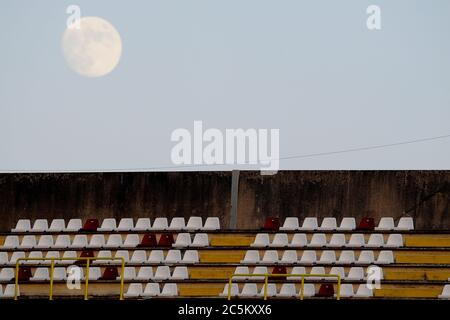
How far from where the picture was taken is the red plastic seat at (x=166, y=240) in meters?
37.9

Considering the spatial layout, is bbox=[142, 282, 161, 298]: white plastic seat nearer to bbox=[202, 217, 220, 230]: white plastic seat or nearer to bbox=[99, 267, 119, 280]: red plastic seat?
bbox=[99, 267, 119, 280]: red plastic seat

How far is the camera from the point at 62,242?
38688 millimetres

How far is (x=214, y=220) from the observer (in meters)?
38.7

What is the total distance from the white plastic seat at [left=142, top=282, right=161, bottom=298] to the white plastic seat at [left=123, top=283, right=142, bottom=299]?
138mm

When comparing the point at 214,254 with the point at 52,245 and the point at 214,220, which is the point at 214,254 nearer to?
the point at 214,220

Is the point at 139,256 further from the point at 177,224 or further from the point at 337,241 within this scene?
the point at 337,241

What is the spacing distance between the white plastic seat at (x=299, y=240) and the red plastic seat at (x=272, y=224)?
932mm

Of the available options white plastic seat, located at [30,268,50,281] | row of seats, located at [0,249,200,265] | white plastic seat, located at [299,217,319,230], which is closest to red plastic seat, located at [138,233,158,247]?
row of seats, located at [0,249,200,265]

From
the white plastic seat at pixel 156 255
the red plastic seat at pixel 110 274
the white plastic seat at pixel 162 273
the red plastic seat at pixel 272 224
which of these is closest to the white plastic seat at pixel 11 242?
the red plastic seat at pixel 110 274

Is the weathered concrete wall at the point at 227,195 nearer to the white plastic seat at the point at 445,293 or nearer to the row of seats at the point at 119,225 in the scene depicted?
the row of seats at the point at 119,225

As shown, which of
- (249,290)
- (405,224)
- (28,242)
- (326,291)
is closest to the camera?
(326,291)

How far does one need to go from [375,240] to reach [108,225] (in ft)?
22.2

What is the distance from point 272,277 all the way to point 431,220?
4.76 metres

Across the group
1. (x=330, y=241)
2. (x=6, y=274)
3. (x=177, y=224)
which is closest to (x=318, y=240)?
(x=330, y=241)
